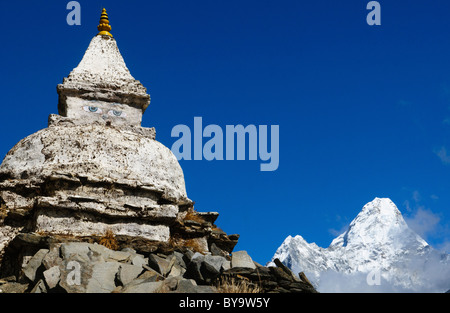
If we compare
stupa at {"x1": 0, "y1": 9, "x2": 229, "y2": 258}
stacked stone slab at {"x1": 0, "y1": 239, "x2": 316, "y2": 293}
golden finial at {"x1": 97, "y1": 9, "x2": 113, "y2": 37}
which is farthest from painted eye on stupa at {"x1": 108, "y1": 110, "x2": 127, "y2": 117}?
stacked stone slab at {"x1": 0, "y1": 239, "x2": 316, "y2": 293}

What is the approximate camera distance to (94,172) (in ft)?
43.3

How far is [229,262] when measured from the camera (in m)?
11.2

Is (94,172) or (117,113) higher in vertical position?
(117,113)

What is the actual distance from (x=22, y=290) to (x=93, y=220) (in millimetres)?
2603

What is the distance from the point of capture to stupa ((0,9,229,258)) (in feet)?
41.2

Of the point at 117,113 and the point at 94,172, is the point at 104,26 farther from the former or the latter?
the point at 94,172

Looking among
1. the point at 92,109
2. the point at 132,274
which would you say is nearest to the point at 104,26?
the point at 92,109

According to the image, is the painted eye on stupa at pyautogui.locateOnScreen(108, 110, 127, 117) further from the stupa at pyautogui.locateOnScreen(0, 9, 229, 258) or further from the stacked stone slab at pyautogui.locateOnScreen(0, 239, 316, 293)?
the stacked stone slab at pyautogui.locateOnScreen(0, 239, 316, 293)

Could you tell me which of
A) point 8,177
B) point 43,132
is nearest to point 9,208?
point 8,177

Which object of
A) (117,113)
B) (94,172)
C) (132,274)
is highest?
(117,113)

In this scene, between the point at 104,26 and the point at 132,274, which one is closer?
the point at 132,274

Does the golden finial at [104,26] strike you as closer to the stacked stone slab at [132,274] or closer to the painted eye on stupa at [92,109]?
the painted eye on stupa at [92,109]

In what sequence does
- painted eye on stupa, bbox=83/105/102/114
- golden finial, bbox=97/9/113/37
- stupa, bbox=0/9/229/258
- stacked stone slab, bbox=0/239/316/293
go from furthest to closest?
golden finial, bbox=97/9/113/37 < painted eye on stupa, bbox=83/105/102/114 < stupa, bbox=0/9/229/258 < stacked stone slab, bbox=0/239/316/293
